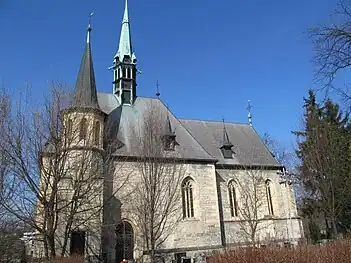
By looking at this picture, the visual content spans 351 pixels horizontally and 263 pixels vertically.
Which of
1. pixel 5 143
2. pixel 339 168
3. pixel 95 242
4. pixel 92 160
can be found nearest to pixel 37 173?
pixel 5 143

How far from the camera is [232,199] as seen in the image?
25.9 meters

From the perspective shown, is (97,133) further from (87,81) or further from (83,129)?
(87,81)

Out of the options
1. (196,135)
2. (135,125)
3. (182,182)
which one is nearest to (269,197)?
(196,135)

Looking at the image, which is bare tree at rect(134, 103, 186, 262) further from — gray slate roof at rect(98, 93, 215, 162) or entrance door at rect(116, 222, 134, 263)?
entrance door at rect(116, 222, 134, 263)

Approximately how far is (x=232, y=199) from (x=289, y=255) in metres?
20.1

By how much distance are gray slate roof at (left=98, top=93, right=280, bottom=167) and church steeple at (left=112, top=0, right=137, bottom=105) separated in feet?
2.33

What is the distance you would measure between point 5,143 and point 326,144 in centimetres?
2014

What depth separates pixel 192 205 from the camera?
2317cm

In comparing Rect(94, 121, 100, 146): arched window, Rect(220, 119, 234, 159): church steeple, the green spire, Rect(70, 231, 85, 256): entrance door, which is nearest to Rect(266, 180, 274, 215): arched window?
Rect(220, 119, 234, 159): church steeple

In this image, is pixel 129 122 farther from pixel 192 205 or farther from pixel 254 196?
pixel 254 196

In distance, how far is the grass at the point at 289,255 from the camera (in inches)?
238

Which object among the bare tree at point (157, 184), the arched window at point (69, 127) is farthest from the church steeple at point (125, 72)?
the arched window at point (69, 127)

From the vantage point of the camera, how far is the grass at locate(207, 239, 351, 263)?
19.8 ft

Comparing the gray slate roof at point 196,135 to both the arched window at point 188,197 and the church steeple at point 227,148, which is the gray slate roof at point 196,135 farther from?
the arched window at point 188,197
